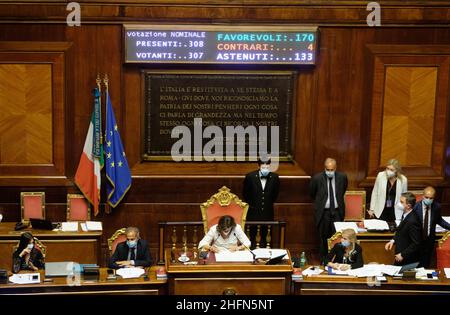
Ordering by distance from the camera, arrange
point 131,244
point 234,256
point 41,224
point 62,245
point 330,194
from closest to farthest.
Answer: point 234,256 → point 131,244 → point 62,245 → point 41,224 → point 330,194

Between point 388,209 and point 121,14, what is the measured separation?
4044 millimetres

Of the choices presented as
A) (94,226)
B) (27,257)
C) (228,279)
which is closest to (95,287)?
(27,257)

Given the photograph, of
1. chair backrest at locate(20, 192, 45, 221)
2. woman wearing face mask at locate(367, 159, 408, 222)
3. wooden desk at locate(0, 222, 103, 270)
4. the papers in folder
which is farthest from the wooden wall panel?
woman wearing face mask at locate(367, 159, 408, 222)

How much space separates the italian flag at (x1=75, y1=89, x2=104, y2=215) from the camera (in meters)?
9.45

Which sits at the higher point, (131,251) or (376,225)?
(376,225)

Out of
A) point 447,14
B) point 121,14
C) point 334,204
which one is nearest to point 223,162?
point 334,204

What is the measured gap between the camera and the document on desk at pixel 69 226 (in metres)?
8.75

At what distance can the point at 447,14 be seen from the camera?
9.51 m

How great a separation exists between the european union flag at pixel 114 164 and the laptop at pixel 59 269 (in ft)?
7.99

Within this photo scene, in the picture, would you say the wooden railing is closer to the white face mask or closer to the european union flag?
the european union flag

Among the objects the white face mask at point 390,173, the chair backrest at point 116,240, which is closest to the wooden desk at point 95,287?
the chair backrest at point 116,240

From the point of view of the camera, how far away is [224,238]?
7.68 metres

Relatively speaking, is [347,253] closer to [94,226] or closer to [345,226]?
[345,226]

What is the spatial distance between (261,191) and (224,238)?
5.20ft
